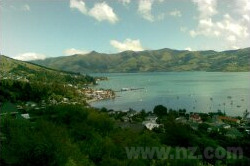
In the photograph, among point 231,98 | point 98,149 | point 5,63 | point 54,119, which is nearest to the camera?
point 98,149

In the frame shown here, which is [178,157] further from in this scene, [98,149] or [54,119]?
[54,119]

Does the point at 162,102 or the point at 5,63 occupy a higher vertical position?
the point at 5,63

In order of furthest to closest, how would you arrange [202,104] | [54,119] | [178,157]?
[202,104] < [54,119] < [178,157]

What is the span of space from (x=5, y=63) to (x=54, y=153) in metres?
188

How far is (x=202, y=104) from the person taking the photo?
11162cm

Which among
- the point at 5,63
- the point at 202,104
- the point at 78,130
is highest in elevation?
the point at 5,63

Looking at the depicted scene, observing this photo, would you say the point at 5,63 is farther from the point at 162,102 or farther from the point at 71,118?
the point at 71,118

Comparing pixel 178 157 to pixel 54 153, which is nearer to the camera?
pixel 54 153

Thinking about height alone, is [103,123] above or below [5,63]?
below

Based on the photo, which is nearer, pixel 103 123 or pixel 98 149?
pixel 98 149

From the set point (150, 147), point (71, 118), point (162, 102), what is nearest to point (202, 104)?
point (162, 102)

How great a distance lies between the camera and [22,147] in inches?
601

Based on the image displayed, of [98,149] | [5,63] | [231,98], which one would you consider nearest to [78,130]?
[98,149]

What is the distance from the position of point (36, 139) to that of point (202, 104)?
10142 cm
